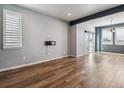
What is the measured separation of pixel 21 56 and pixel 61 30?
3.07 metres

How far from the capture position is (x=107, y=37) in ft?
27.3

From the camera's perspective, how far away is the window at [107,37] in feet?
26.5

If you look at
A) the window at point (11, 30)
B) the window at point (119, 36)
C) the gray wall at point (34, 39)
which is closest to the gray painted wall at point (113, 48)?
the window at point (119, 36)

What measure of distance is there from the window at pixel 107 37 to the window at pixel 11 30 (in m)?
7.40

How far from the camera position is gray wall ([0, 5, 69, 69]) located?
11.3 feet

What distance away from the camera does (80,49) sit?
6703 millimetres

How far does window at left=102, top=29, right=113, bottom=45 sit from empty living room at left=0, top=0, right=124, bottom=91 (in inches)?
29.3

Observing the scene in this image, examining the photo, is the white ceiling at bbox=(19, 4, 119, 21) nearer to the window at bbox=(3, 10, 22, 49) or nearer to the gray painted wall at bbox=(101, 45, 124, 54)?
the window at bbox=(3, 10, 22, 49)

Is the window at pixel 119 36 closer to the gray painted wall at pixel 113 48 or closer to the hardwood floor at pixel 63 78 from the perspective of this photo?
the gray painted wall at pixel 113 48

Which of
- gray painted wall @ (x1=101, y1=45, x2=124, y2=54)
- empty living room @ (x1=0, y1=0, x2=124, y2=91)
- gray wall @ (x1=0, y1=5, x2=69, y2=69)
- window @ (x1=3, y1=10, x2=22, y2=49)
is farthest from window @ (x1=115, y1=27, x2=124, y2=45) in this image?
window @ (x1=3, y1=10, x2=22, y2=49)

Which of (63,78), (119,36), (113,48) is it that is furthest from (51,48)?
(119,36)

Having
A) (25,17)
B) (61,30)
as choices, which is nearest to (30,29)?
(25,17)

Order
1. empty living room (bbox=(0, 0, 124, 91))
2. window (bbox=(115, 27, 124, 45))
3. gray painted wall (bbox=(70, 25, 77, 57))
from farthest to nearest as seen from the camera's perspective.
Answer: window (bbox=(115, 27, 124, 45)) < gray painted wall (bbox=(70, 25, 77, 57)) < empty living room (bbox=(0, 0, 124, 91))

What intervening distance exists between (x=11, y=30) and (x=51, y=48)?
7.58ft
